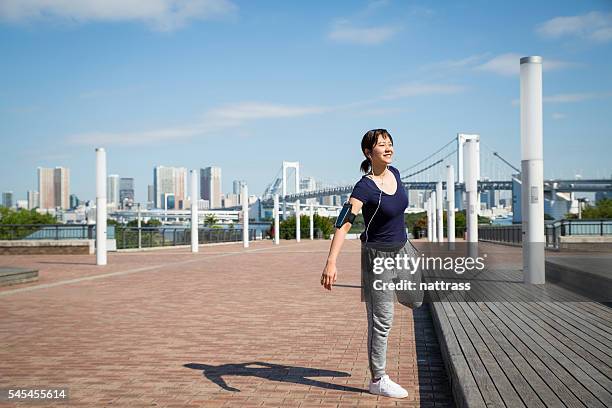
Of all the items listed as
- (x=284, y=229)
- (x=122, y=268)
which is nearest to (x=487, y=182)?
(x=284, y=229)

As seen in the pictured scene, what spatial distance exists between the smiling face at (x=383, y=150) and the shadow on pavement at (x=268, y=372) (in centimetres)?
154

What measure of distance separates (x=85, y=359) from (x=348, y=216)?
292 centimetres

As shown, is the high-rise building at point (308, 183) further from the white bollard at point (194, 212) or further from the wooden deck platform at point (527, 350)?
the wooden deck platform at point (527, 350)

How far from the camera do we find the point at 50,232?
27.8 m

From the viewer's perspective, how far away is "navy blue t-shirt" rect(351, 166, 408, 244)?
4.25 metres

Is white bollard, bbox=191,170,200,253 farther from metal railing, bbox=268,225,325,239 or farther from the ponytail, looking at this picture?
metal railing, bbox=268,225,325,239

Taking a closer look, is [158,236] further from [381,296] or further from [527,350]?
[381,296]

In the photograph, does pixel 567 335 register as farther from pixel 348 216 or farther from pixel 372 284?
pixel 348 216

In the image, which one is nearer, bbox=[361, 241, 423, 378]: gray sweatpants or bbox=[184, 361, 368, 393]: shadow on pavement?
bbox=[361, 241, 423, 378]: gray sweatpants

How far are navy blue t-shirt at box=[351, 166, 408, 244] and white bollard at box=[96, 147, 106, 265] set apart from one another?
1550cm

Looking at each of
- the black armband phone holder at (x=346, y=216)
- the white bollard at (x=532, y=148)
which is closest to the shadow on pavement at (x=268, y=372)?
the black armband phone holder at (x=346, y=216)

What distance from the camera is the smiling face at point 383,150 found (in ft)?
14.1
